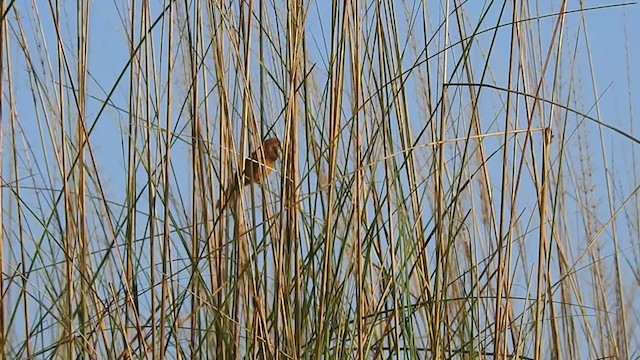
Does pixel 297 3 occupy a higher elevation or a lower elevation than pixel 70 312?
higher

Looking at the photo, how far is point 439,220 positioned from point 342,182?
0.10 meters

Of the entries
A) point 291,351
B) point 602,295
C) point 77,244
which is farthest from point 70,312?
point 602,295

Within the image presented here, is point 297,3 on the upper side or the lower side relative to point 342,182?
upper

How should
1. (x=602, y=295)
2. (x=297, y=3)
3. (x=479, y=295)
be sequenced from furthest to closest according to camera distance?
(x=602, y=295) → (x=479, y=295) → (x=297, y=3)

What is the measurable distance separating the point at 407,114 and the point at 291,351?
0.26 metres

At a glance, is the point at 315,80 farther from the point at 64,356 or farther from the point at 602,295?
the point at 602,295

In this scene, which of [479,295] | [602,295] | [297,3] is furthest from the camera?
[602,295]

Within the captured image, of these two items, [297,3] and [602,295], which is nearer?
[297,3]

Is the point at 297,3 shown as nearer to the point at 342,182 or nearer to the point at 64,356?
the point at 342,182

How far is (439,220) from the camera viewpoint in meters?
0.93

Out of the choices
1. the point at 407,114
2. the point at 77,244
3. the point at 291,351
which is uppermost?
the point at 407,114

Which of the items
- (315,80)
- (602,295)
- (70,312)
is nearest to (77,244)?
(70,312)

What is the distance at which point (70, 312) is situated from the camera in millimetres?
915

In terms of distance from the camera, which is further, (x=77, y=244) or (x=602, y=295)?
(x=602, y=295)
